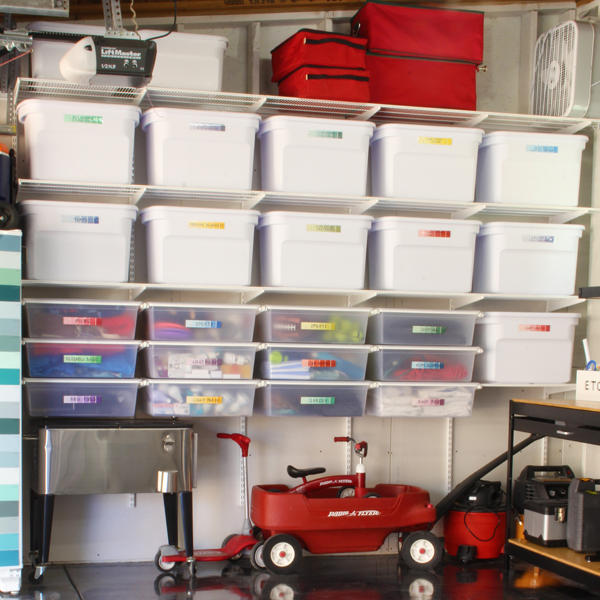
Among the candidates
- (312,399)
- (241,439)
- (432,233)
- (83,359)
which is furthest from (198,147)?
(241,439)

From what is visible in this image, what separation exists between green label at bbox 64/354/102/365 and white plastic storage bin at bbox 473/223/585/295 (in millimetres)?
2003

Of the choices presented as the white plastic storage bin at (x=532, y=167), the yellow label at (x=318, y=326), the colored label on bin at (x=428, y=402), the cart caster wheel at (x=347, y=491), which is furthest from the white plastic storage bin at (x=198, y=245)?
the white plastic storage bin at (x=532, y=167)

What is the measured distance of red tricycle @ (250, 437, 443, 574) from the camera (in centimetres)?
344

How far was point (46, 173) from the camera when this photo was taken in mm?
3287

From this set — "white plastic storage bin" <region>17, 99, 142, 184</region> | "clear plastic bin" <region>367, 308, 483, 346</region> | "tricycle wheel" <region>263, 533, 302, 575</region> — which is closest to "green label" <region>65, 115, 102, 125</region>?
"white plastic storage bin" <region>17, 99, 142, 184</region>

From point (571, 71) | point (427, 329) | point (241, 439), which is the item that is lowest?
point (241, 439)

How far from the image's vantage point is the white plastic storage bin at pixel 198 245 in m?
3.40

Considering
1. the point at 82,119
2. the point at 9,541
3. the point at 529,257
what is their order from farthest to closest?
the point at 529,257, the point at 82,119, the point at 9,541

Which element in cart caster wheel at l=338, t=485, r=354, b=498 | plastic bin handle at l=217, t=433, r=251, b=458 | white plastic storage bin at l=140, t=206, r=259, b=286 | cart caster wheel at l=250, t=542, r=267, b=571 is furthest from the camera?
cart caster wheel at l=338, t=485, r=354, b=498

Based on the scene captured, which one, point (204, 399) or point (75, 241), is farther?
point (204, 399)

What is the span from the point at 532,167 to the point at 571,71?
0.58 meters

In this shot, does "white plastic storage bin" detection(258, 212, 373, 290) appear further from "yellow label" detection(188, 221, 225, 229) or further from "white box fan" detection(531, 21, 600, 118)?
"white box fan" detection(531, 21, 600, 118)

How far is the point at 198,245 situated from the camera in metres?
3.42

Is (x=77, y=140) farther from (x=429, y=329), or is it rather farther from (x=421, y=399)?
(x=421, y=399)
